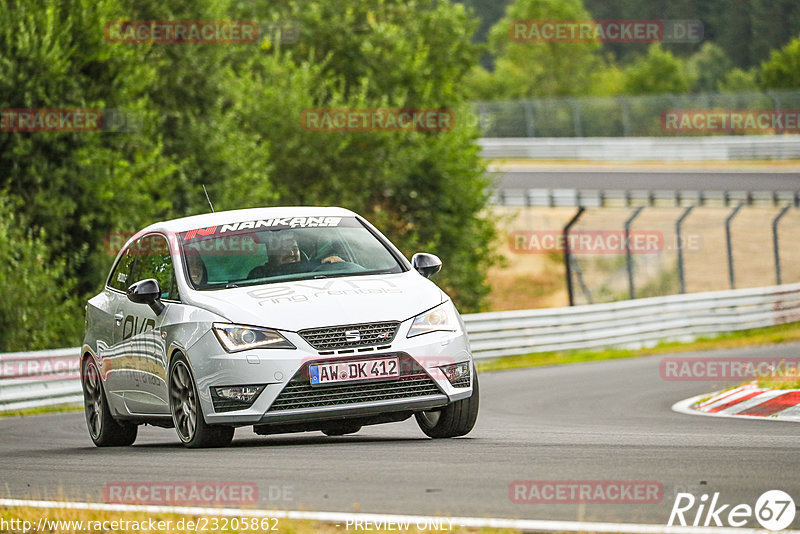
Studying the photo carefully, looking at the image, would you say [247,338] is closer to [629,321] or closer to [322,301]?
[322,301]

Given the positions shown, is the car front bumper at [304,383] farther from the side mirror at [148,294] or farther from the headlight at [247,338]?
the side mirror at [148,294]

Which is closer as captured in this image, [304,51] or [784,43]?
[304,51]

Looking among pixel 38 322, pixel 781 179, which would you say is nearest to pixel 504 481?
pixel 38 322

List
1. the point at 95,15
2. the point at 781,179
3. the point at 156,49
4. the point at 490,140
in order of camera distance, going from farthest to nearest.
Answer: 1. the point at 490,140
2. the point at 781,179
3. the point at 156,49
4. the point at 95,15

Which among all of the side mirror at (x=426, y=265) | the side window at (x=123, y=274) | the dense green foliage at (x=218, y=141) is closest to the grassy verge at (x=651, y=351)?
the dense green foliage at (x=218, y=141)

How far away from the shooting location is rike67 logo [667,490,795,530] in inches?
201

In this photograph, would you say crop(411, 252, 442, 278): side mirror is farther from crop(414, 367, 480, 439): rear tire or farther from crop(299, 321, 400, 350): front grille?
crop(299, 321, 400, 350): front grille

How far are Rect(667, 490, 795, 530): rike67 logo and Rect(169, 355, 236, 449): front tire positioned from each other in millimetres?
3631

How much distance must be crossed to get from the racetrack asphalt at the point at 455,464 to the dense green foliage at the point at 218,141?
1304cm

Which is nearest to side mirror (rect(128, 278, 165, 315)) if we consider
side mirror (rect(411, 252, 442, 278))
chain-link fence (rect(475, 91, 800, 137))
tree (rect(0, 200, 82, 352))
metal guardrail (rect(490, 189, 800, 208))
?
side mirror (rect(411, 252, 442, 278))

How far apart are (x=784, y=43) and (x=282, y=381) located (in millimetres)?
90754

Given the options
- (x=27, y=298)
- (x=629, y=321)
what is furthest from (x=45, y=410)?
(x=629, y=321)

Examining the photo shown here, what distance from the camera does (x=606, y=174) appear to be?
50.5 m

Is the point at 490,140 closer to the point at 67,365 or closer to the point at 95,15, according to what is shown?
the point at 95,15
